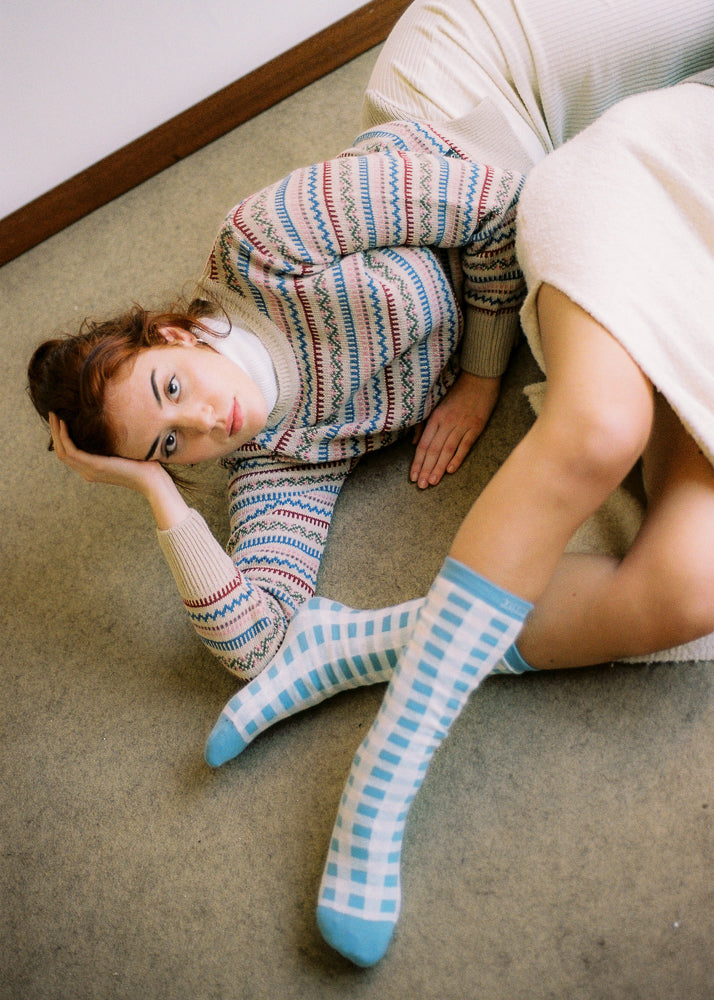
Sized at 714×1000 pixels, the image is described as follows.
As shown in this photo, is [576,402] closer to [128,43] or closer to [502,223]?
[502,223]

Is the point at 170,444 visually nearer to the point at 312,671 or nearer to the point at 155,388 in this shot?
the point at 155,388

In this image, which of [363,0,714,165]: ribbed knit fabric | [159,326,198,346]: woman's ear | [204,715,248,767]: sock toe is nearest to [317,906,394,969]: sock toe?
[204,715,248,767]: sock toe

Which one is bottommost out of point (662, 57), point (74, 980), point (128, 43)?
point (74, 980)

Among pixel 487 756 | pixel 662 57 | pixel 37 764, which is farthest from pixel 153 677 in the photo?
pixel 662 57

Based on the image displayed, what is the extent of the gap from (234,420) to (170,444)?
0.23 feet

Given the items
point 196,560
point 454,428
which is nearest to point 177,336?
point 196,560

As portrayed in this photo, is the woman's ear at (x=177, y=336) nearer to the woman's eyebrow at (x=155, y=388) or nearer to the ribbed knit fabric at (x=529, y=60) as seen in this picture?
the woman's eyebrow at (x=155, y=388)

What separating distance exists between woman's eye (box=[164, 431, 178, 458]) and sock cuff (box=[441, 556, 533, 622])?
342mm

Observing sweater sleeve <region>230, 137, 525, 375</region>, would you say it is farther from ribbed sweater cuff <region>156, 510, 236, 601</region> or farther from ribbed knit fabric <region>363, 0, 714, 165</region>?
ribbed sweater cuff <region>156, 510, 236, 601</region>

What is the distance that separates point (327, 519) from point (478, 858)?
410 mm

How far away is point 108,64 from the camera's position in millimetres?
1201

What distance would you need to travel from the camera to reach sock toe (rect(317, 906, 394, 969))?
27.8 inches

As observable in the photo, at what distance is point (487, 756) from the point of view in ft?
2.67

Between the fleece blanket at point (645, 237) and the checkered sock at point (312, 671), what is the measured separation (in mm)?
277
